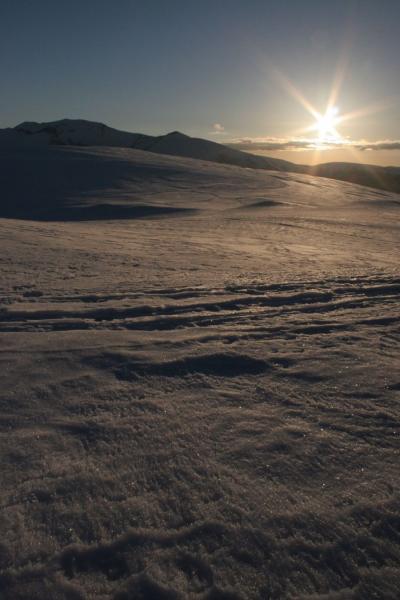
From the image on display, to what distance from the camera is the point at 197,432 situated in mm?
2400

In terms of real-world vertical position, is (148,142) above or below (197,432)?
above

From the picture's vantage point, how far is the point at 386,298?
488cm

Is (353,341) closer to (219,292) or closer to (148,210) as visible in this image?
(219,292)

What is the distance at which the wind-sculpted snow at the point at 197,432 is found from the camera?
1.67 m

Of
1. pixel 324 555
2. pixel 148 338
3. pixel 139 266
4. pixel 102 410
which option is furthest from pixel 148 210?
pixel 324 555

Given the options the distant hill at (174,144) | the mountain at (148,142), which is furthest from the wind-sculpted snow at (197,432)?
the distant hill at (174,144)

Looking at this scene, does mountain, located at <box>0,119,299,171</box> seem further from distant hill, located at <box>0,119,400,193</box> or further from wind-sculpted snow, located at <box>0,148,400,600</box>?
wind-sculpted snow, located at <box>0,148,400,600</box>

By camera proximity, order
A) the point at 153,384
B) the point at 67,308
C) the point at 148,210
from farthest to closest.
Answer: the point at 148,210 → the point at 67,308 → the point at 153,384

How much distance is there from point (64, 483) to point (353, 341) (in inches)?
96.9

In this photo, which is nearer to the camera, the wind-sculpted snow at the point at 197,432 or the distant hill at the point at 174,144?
the wind-sculpted snow at the point at 197,432

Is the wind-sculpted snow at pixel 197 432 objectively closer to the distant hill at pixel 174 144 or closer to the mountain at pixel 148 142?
the mountain at pixel 148 142

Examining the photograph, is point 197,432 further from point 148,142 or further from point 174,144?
point 148,142

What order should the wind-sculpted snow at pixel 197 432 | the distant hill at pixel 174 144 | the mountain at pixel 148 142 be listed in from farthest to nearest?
the mountain at pixel 148 142, the distant hill at pixel 174 144, the wind-sculpted snow at pixel 197 432

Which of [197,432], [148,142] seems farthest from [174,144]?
[197,432]
